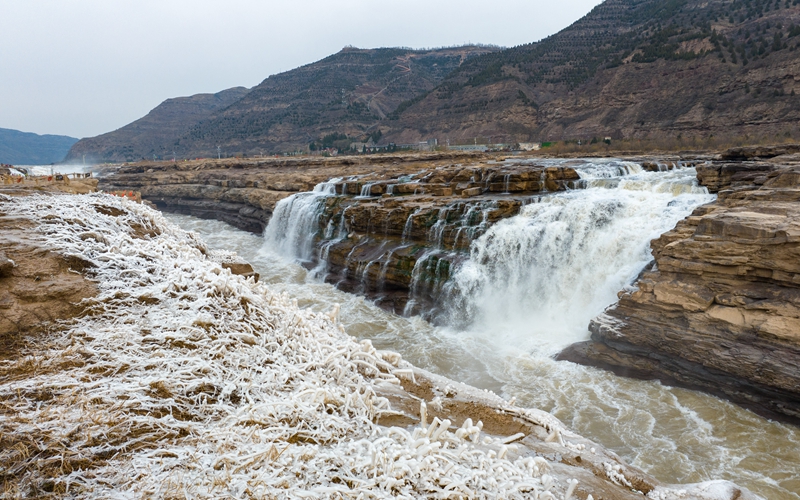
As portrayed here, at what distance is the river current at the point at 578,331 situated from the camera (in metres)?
5.89

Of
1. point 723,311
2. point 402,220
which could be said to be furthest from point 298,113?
point 723,311

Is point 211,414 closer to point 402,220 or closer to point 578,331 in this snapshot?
point 578,331

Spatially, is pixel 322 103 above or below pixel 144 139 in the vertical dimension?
above

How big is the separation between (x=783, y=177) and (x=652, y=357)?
179 inches

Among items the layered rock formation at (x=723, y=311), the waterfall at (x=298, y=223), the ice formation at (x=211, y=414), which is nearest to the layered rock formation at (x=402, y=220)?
the waterfall at (x=298, y=223)

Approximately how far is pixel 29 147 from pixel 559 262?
141 metres

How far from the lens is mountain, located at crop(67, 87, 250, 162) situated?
93331mm

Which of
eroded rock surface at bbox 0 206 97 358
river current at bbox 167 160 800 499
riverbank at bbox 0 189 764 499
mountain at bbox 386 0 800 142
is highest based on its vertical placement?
mountain at bbox 386 0 800 142

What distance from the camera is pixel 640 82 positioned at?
44594 mm

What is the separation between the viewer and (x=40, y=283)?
2.55m

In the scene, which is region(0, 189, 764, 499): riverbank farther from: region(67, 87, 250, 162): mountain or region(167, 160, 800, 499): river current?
region(67, 87, 250, 162): mountain

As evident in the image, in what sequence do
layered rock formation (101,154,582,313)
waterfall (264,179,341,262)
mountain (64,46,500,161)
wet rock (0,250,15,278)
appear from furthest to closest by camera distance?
mountain (64,46,500,161) → waterfall (264,179,341,262) → layered rock formation (101,154,582,313) → wet rock (0,250,15,278)

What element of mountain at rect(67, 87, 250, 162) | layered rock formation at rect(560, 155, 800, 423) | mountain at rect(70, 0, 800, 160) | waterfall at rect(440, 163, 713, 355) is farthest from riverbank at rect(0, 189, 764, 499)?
mountain at rect(67, 87, 250, 162)

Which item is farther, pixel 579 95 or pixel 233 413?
pixel 579 95
